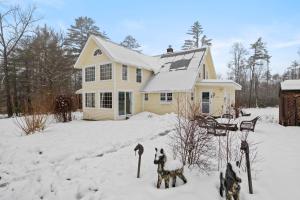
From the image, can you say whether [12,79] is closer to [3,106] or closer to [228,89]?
[3,106]

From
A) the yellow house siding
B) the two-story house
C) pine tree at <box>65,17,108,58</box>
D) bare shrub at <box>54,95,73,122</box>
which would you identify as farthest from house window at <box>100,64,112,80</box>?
pine tree at <box>65,17,108,58</box>

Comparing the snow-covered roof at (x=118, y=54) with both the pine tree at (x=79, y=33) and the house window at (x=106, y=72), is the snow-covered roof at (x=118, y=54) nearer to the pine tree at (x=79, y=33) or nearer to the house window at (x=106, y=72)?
the house window at (x=106, y=72)

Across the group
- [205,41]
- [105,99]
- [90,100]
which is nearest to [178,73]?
[105,99]

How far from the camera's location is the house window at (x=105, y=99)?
1692 centimetres

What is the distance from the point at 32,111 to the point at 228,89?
15.3m

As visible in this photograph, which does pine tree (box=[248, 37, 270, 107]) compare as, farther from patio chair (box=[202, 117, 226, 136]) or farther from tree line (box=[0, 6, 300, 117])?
patio chair (box=[202, 117, 226, 136])

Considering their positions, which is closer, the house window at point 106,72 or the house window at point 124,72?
the house window at point 106,72

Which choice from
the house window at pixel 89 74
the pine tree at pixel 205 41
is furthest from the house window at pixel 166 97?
the pine tree at pixel 205 41

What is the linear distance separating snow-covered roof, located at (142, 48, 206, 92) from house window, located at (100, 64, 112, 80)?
11.2 ft

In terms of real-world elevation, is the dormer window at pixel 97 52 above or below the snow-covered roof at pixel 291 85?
above

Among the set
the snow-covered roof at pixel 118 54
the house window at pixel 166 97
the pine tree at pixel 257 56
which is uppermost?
the pine tree at pixel 257 56

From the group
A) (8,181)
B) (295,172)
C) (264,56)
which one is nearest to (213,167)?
(295,172)

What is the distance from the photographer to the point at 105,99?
56.7 ft

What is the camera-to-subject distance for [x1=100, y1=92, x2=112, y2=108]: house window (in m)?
16.9
